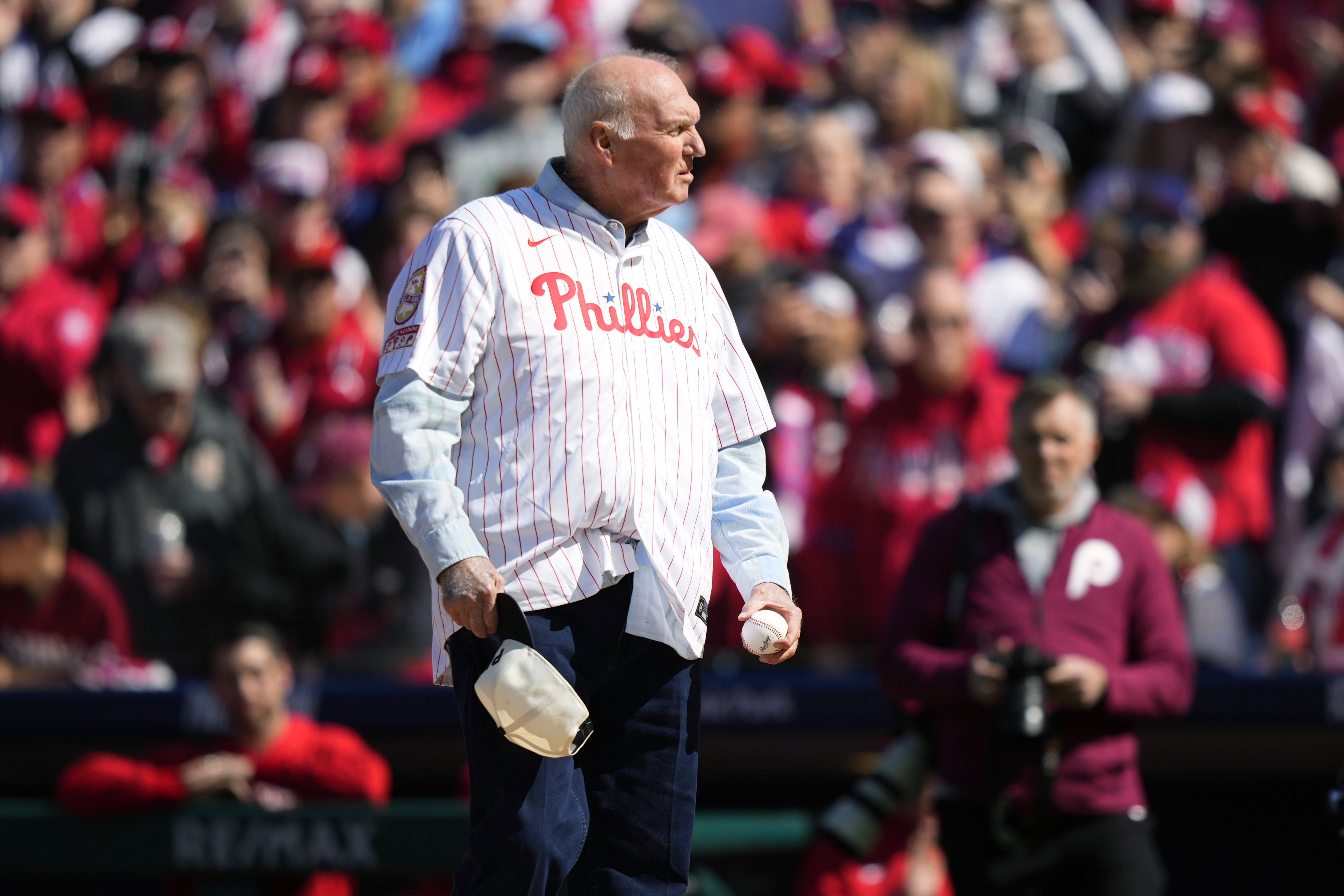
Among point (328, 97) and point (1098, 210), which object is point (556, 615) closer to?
point (1098, 210)

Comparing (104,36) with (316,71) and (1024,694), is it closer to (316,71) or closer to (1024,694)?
(316,71)

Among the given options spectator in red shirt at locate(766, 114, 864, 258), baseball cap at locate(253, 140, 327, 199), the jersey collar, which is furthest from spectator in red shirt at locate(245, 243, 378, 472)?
the jersey collar

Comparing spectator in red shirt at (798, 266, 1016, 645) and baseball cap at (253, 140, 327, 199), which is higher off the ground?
baseball cap at (253, 140, 327, 199)

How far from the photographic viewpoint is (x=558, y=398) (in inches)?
123

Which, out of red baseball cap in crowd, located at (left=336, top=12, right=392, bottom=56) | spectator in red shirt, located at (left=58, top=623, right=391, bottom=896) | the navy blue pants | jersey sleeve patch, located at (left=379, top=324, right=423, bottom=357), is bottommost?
spectator in red shirt, located at (left=58, top=623, right=391, bottom=896)

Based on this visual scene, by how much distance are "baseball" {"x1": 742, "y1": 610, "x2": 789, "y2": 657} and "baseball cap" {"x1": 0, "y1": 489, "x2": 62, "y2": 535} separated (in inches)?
185

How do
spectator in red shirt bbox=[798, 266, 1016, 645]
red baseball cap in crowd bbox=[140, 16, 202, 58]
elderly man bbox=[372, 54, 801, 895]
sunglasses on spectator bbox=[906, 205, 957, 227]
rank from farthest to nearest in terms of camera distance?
red baseball cap in crowd bbox=[140, 16, 202, 58]
sunglasses on spectator bbox=[906, 205, 957, 227]
spectator in red shirt bbox=[798, 266, 1016, 645]
elderly man bbox=[372, 54, 801, 895]

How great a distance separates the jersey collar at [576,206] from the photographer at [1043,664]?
1979 mm

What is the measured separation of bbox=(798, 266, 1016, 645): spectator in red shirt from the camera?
681 centimetres

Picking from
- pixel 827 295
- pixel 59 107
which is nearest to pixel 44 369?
pixel 59 107

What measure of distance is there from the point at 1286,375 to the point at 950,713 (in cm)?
331

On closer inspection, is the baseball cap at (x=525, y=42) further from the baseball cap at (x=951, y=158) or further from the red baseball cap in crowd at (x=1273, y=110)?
the red baseball cap in crowd at (x=1273, y=110)

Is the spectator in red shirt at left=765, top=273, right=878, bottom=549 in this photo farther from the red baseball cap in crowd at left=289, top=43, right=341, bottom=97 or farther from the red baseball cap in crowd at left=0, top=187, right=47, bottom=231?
the red baseball cap in crowd at left=0, top=187, right=47, bottom=231

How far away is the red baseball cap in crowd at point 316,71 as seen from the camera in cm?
1039
